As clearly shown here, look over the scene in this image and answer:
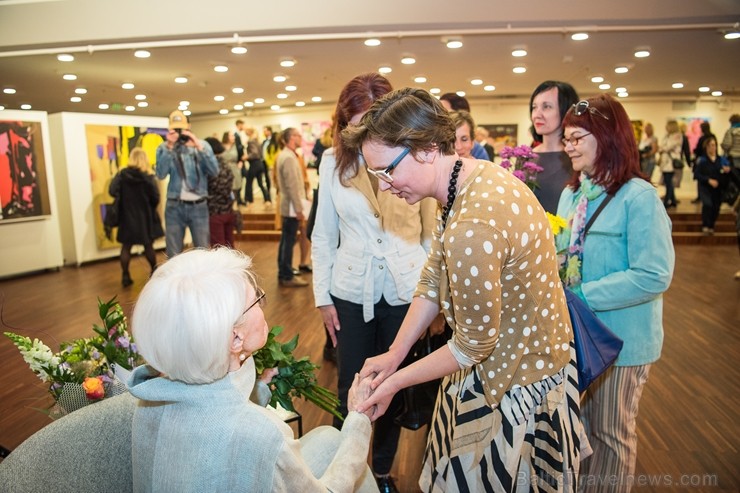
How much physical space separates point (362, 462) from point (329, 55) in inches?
283

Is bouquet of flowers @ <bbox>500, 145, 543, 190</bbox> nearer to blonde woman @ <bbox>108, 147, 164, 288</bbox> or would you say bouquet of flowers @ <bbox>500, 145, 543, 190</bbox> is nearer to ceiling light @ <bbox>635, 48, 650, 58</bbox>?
blonde woman @ <bbox>108, 147, 164, 288</bbox>

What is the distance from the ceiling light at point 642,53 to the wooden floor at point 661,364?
3226 millimetres

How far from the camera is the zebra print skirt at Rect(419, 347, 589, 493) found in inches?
52.6

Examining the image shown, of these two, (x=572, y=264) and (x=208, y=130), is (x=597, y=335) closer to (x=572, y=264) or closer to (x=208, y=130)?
(x=572, y=264)

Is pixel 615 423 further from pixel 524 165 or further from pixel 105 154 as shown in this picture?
pixel 105 154

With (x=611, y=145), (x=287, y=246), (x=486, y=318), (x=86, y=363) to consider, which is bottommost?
(x=287, y=246)

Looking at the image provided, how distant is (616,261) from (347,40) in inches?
217

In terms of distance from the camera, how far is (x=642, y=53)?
25.2ft

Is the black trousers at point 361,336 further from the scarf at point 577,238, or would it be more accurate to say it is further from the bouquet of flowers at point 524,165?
the bouquet of flowers at point 524,165

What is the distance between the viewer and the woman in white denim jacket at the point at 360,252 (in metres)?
2.02

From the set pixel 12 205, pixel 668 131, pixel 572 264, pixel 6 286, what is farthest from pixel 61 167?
pixel 668 131

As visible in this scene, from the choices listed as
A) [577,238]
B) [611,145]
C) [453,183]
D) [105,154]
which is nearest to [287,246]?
[105,154]

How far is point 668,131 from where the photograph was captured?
1235 centimetres

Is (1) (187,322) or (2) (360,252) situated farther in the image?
(2) (360,252)
